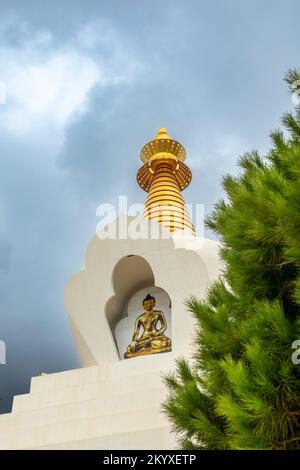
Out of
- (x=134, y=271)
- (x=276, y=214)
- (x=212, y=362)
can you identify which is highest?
(x=134, y=271)

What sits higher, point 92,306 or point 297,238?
point 92,306

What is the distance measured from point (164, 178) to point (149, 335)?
21.5 ft

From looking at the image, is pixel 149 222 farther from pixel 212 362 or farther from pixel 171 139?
pixel 212 362

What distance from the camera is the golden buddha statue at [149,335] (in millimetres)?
11203

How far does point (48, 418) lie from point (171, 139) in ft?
36.0

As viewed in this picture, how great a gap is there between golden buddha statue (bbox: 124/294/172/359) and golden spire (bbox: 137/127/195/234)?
3238 mm

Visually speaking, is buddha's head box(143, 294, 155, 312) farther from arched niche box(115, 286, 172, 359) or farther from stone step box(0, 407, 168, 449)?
stone step box(0, 407, 168, 449)

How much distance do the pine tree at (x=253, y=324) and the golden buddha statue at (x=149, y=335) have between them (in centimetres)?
707

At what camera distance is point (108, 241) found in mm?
11734

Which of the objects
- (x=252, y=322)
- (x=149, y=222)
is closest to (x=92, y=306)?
(x=149, y=222)

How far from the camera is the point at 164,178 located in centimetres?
1661

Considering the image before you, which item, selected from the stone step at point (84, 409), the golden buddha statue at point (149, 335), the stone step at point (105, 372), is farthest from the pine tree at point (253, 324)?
the golden buddha statue at point (149, 335)

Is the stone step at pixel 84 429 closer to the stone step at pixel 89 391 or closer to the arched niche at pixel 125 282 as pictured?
the stone step at pixel 89 391
